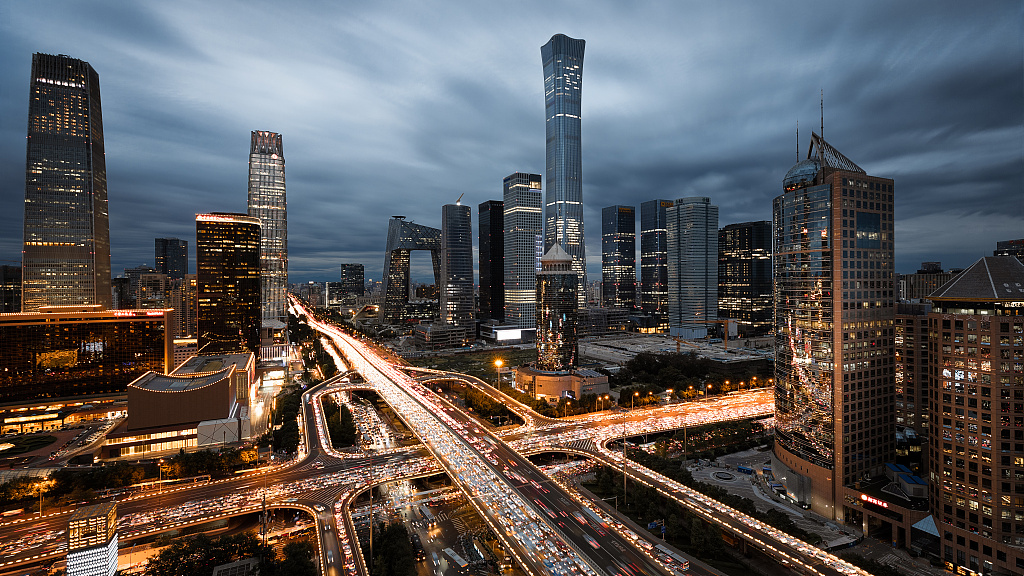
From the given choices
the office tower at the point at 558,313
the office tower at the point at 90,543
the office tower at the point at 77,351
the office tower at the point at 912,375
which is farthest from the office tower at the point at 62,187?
the office tower at the point at 912,375

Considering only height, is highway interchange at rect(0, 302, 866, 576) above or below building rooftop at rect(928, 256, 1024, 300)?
below

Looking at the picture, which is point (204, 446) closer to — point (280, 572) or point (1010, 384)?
point (280, 572)

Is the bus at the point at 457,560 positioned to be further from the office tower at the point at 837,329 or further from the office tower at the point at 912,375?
the office tower at the point at 912,375

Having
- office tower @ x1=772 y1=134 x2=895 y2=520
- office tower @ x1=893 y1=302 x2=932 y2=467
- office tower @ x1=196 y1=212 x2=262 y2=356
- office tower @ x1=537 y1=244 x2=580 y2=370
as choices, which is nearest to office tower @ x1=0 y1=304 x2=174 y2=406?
office tower @ x1=196 y1=212 x2=262 y2=356

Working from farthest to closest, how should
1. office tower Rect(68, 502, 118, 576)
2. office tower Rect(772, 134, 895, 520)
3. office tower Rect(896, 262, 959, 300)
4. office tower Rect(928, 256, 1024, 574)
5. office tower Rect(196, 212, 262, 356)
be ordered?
1. office tower Rect(196, 212, 262, 356)
2. office tower Rect(896, 262, 959, 300)
3. office tower Rect(772, 134, 895, 520)
4. office tower Rect(928, 256, 1024, 574)
5. office tower Rect(68, 502, 118, 576)

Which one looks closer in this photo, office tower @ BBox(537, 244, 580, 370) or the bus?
the bus

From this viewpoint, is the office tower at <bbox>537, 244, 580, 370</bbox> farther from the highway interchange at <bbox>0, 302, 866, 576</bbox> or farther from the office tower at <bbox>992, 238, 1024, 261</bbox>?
the office tower at <bbox>992, 238, 1024, 261</bbox>

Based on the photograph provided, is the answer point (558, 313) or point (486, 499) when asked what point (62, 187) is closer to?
point (558, 313)
